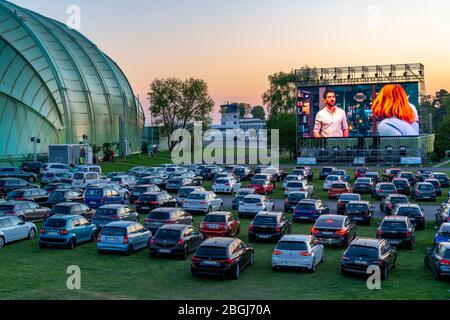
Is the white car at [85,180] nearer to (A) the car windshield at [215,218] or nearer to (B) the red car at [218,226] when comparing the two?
(A) the car windshield at [215,218]

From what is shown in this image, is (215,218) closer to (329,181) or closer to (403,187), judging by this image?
(403,187)

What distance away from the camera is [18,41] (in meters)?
71.8

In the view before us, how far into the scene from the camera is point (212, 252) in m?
18.7

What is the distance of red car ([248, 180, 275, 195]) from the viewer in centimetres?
4444

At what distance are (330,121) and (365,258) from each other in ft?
220

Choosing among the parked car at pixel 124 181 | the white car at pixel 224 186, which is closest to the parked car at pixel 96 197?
the parked car at pixel 124 181

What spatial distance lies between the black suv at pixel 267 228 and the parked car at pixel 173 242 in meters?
3.93

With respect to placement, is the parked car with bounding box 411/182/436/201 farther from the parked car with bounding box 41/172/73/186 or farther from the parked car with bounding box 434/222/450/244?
the parked car with bounding box 41/172/73/186

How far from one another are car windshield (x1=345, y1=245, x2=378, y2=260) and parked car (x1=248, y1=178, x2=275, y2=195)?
83.0 ft

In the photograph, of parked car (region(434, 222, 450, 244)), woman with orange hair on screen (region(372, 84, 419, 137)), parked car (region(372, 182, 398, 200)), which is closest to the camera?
parked car (region(434, 222, 450, 244))

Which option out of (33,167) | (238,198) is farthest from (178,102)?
(238,198)

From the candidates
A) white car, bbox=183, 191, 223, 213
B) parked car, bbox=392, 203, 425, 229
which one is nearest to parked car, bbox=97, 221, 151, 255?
white car, bbox=183, 191, 223, 213

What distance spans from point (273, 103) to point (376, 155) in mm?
52798

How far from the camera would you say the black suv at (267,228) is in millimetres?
25108
